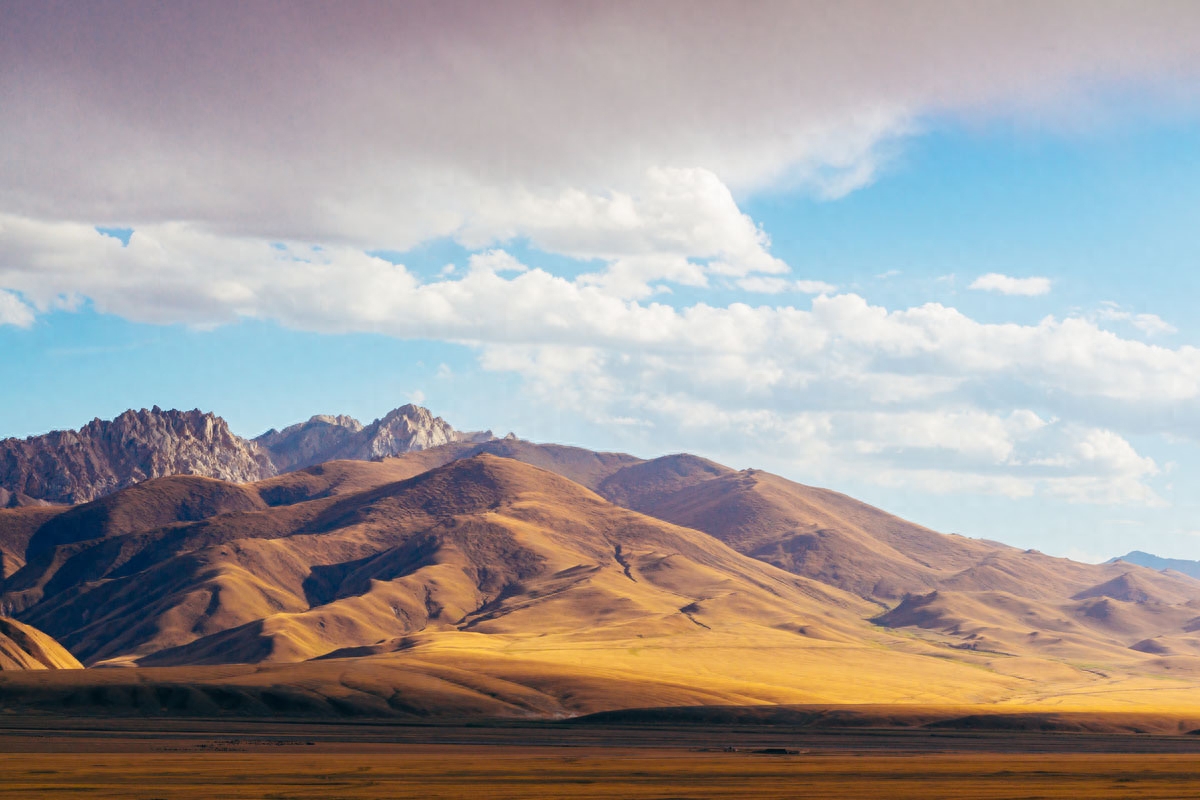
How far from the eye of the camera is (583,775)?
104125 millimetres

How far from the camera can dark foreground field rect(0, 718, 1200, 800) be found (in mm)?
91438

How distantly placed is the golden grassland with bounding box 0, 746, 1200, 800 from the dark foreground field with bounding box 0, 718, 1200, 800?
23 centimetres

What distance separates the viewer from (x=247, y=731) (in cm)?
17212

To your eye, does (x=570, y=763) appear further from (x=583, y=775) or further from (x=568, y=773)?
(x=583, y=775)

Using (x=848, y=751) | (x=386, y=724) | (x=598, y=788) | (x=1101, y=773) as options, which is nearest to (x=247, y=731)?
(x=386, y=724)

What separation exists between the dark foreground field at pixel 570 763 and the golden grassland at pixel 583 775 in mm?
229

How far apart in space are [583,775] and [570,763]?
13.7 metres

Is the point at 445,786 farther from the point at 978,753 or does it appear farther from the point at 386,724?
the point at 386,724

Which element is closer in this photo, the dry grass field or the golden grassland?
the golden grassland

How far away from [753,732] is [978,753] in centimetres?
4295

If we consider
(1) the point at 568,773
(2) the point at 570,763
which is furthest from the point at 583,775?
(2) the point at 570,763

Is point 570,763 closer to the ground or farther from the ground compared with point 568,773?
closer to the ground

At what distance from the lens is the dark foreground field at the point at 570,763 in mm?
91438

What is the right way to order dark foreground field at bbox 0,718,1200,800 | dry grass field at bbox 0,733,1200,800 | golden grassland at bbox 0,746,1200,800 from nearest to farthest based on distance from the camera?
golden grassland at bbox 0,746,1200,800 → dry grass field at bbox 0,733,1200,800 → dark foreground field at bbox 0,718,1200,800
